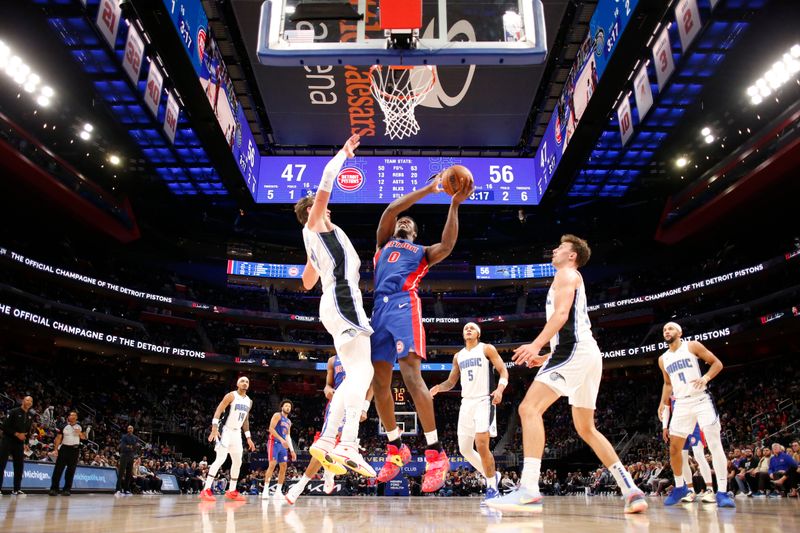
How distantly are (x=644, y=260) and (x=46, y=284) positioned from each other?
102ft

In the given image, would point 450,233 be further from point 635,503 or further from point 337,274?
point 635,503

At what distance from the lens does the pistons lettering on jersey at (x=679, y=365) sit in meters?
7.74

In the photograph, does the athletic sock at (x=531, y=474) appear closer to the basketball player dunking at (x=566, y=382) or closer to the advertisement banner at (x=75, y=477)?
the basketball player dunking at (x=566, y=382)

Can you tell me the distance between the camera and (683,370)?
306 inches

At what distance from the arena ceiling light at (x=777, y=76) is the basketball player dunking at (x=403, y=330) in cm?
1799

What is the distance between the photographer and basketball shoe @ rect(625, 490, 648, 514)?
14.8 ft

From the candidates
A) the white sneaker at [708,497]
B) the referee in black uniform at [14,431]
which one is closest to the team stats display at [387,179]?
the referee in black uniform at [14,431]

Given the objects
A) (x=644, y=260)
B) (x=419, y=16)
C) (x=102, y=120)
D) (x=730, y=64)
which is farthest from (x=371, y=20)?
(x=644, y=260)

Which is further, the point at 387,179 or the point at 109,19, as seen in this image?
the point at 387,179

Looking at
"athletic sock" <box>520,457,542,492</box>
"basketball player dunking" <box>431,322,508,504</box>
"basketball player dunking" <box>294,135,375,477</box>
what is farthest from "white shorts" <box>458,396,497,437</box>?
"basketball player dunking" <box>294,135,375,477</box>

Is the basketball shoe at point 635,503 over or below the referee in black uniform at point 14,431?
below

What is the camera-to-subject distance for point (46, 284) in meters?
28.0

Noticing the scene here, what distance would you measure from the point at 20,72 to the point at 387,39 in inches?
659

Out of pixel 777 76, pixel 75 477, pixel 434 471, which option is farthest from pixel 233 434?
pixel 777 76
